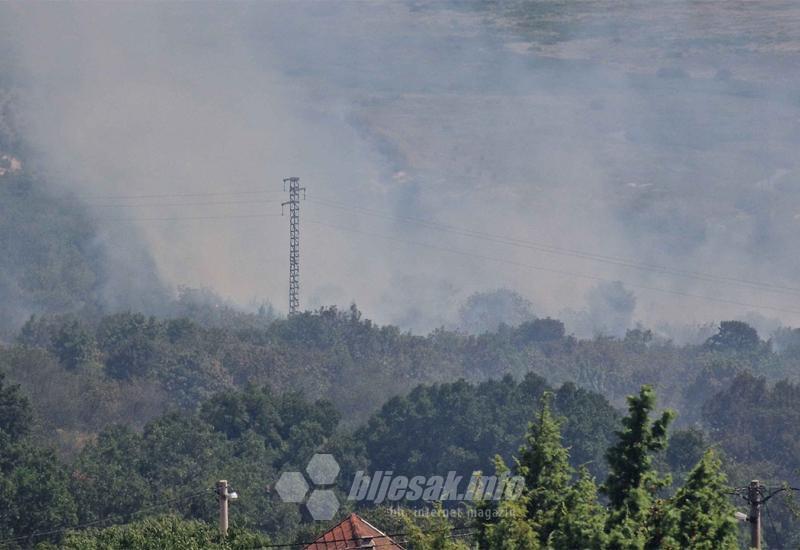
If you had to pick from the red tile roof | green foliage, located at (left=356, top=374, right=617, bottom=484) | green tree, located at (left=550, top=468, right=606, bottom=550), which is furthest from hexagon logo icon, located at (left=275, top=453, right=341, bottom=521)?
green tree, located at (left=550, top=468, right=606, bottom=550)

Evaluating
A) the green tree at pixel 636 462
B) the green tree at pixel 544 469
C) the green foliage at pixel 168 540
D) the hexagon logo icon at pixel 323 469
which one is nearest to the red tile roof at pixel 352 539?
the green foliage at pixel 168 540

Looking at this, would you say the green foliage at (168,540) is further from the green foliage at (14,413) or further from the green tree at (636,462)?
the green foliage at (14,413)

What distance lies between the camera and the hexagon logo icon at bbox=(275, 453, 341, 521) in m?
81.5

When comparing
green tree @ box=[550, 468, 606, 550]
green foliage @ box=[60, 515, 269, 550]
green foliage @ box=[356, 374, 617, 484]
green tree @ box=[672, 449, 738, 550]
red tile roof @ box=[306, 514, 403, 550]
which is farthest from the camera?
green foliage @ box=[356, 374, 617, 484]

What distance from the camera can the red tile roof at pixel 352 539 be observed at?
45469mm

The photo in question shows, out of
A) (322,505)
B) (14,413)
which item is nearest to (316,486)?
(322,505)

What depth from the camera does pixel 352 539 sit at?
4566 cm

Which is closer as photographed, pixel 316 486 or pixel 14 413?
pixel 316 486

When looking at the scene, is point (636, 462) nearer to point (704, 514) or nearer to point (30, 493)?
point (704, 514)

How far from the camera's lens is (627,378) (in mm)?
142000

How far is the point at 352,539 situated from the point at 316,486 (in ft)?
151

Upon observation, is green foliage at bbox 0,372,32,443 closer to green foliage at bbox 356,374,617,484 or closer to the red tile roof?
green foliage at bbox 356,374,617,484

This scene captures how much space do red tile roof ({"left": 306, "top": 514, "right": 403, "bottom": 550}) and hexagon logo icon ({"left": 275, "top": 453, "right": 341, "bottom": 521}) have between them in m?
30.3

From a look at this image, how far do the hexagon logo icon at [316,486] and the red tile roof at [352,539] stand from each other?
99.3 feet
